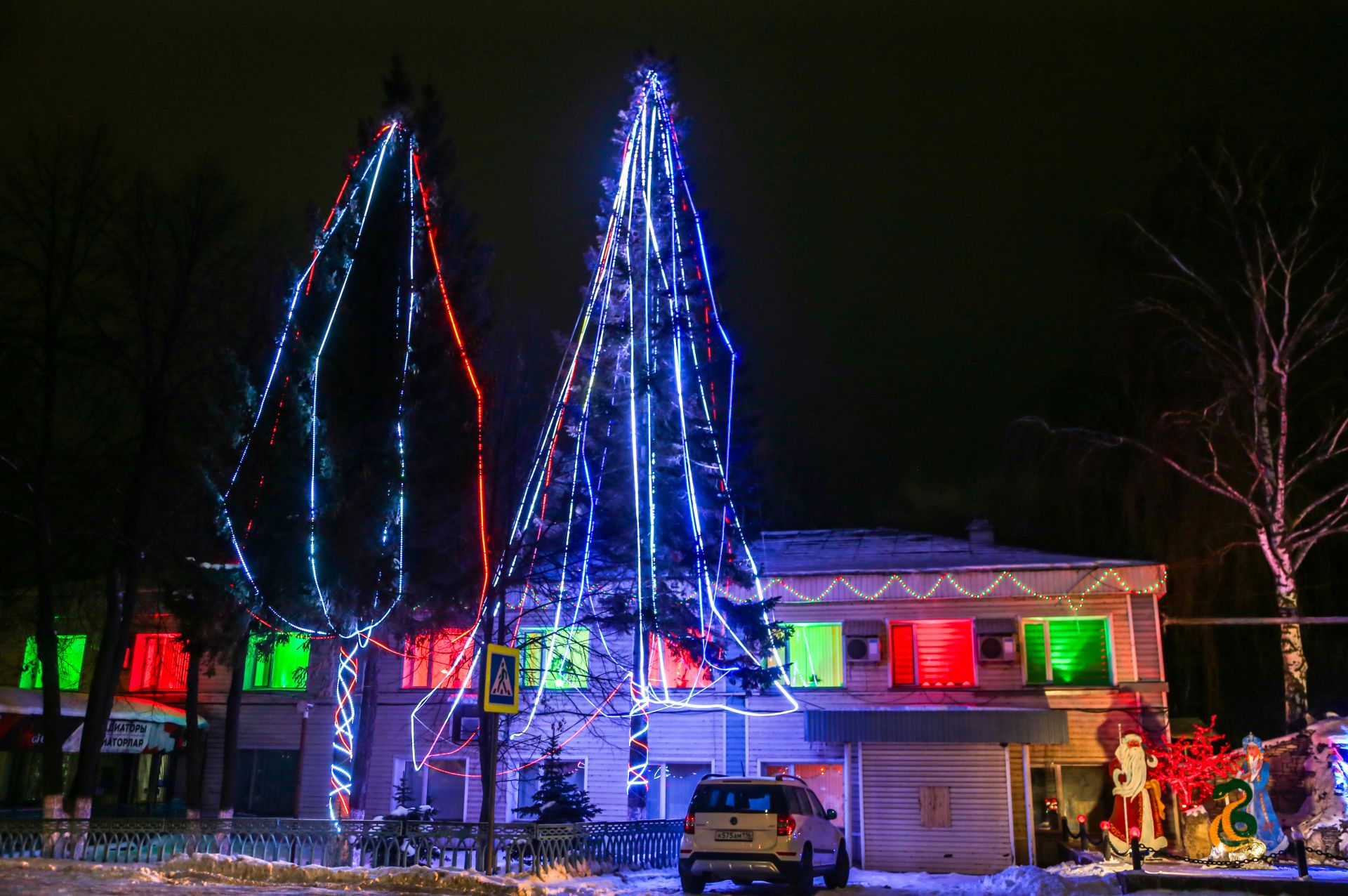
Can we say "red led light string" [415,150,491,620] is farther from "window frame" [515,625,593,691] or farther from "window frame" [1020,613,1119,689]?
"window frame" [1020,613,1119,689]

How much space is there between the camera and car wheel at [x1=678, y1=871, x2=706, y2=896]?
15578 millimetres

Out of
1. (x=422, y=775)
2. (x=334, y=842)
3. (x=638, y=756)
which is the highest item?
(x=638, y=756)

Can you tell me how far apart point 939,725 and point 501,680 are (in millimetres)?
12669

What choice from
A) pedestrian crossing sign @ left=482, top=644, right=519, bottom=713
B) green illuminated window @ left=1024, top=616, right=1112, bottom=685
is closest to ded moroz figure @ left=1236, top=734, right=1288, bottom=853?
green illuminated window @ left=1024, top=616, right=1112, bottom=685

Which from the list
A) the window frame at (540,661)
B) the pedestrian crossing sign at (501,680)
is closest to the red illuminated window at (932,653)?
the window frame at (540,661)

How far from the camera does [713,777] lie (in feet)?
54.7

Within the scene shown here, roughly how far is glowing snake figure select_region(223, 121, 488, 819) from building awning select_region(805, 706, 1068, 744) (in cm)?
815

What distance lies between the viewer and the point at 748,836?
51.3ft

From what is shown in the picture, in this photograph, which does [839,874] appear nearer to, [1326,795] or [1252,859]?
A: [1252,859]

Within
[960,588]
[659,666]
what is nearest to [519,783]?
[659,666]

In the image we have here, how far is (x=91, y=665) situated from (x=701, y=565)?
18459 mm

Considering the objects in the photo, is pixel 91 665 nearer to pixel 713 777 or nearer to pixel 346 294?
pixel 346 294

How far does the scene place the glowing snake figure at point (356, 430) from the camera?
67.7ft

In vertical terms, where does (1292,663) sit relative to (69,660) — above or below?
below
